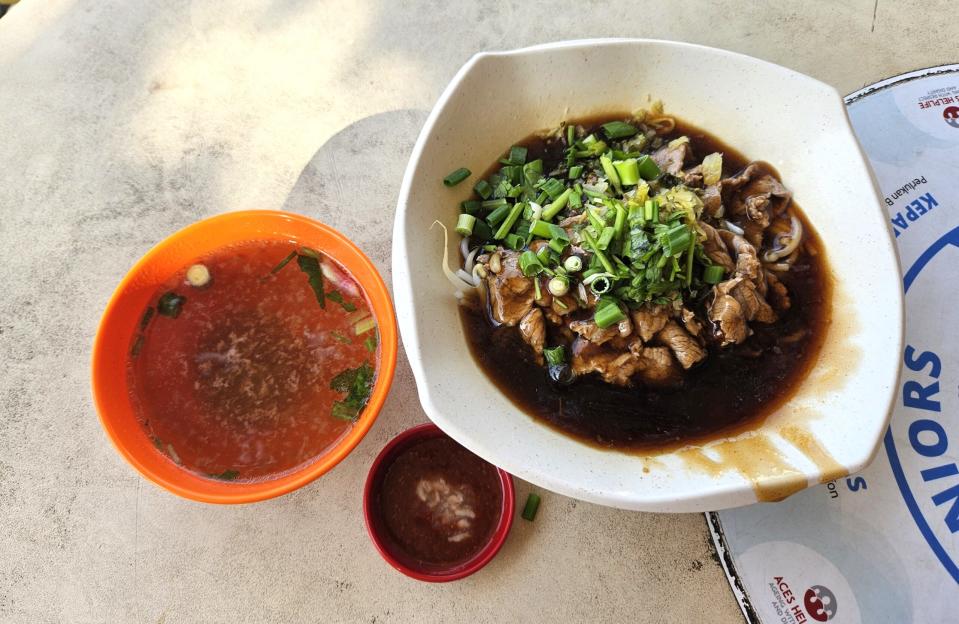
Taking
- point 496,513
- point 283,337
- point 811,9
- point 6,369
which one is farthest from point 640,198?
point 6,369

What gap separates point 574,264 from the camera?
6.25 feet

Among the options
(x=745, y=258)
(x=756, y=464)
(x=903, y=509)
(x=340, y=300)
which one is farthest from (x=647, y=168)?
(x=903, y=509)

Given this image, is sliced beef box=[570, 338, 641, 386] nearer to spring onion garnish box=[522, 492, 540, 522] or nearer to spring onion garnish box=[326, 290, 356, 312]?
spring onion garnish box=[522, 492, 540, 522]

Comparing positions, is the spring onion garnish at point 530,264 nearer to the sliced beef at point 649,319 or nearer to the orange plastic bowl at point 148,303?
the sliced beef at point 649,319

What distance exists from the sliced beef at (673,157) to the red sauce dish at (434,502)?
1178 mm

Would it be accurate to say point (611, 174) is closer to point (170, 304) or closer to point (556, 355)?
point (556, 355)

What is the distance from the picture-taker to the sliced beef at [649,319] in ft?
6.40

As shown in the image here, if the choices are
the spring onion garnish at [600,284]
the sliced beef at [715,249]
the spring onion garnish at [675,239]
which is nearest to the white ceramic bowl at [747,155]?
the sliced beef at [715,249]

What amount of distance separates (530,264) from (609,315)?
294 mm

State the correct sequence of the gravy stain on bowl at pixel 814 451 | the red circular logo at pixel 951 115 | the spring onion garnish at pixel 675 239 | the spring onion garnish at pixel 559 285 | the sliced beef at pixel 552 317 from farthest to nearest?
the red circular logo at pixel 951 115, the sliced beef at pixel 552 317, the spring onion garnish at pixel 559 285, the spring onion garnish at pixel 675 239, the gravy stain on bowl at pixel 814 451

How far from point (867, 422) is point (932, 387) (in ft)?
1.92

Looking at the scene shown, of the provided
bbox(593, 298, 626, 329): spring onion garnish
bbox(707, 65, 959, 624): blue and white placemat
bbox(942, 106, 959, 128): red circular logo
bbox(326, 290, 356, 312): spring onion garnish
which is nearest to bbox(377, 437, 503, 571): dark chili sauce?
bbox(326, 290, 356, 312): spring onion garnish

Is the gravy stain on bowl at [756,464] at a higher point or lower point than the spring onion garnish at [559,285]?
lower

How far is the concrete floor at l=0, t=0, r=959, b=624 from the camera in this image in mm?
2092
